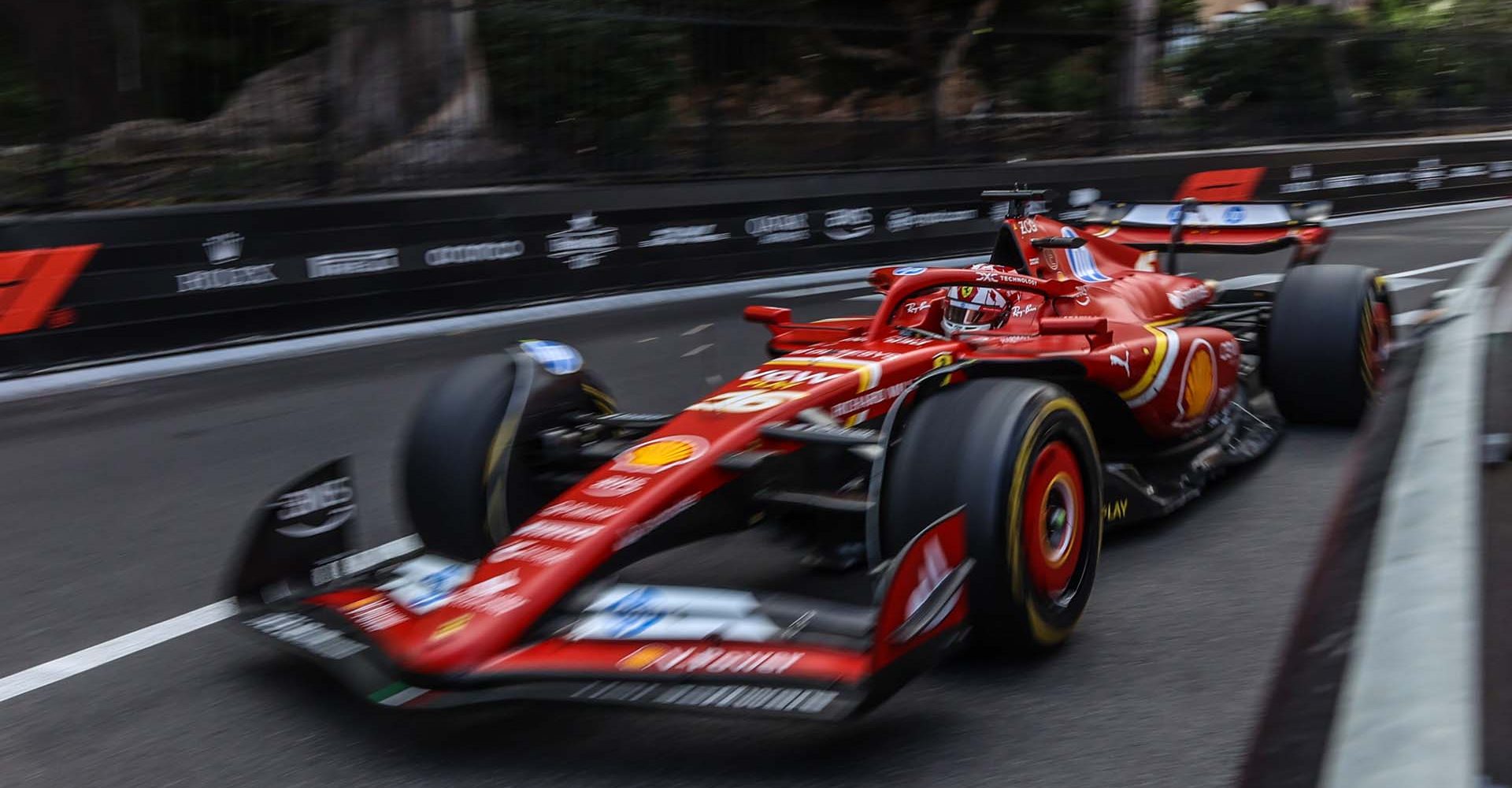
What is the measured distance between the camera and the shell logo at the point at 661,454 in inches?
147

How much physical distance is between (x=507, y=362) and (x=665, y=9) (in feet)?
28.7

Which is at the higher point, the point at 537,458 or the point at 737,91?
the point at 737,91

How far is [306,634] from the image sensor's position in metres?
3.33

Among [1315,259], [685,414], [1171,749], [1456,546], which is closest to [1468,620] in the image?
[1456,546]

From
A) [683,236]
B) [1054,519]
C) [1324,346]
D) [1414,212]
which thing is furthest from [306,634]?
[1414,212]

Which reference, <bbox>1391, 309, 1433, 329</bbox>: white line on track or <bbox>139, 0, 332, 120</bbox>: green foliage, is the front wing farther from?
<bbox>139, 0, 332, 120</bbox>: green foliage

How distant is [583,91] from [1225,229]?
6.50 m

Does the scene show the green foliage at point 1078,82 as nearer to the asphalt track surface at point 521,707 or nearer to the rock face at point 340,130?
the rock face at point 340,130

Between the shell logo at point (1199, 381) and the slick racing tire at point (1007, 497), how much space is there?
1377 mm

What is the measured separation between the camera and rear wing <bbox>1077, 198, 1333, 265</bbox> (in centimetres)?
720

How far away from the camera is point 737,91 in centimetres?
1314

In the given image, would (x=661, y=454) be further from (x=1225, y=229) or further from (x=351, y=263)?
Result: (x=351, y=263)

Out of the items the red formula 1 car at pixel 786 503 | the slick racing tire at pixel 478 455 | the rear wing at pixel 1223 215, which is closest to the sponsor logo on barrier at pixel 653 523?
the red formula 1 car at pixel 786 503

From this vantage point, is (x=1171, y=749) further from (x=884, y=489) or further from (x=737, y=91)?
(x=737, y=91)
